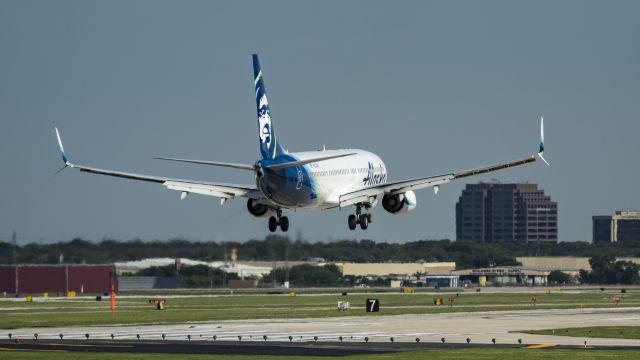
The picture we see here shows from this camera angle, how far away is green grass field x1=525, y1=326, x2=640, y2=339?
92750 millimetres

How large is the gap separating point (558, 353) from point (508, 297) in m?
87.2

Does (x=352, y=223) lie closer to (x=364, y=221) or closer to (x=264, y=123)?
(x=364, y=221)

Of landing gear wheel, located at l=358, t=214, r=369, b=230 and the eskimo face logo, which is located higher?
the eskimo face logo

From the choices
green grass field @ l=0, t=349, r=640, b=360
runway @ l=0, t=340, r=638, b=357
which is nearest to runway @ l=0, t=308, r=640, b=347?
runway @ l=0, t=340, r=638, b=357

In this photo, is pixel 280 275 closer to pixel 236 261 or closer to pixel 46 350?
pixel 236 261

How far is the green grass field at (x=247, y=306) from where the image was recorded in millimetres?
119500

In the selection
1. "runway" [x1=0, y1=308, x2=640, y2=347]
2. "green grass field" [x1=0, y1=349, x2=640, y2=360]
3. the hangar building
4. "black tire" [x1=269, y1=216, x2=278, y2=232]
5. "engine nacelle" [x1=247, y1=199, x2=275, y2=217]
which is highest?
"engine nacelle" [x1=247, y1=199, x2=275, y2=217]

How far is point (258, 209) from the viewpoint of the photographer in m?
105

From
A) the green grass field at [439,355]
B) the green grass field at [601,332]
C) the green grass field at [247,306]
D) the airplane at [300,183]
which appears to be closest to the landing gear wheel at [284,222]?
the airplane at [300,183]

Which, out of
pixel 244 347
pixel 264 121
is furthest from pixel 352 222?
pixel 244 347

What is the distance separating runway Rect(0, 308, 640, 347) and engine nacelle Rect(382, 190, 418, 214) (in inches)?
356

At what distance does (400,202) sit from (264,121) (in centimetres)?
1425

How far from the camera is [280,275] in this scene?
19962 centimetres

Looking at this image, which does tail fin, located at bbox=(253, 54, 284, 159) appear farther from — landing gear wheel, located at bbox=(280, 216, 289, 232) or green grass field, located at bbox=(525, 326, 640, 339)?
green grass field, located at bbox=(525, 326, 640, 339)
